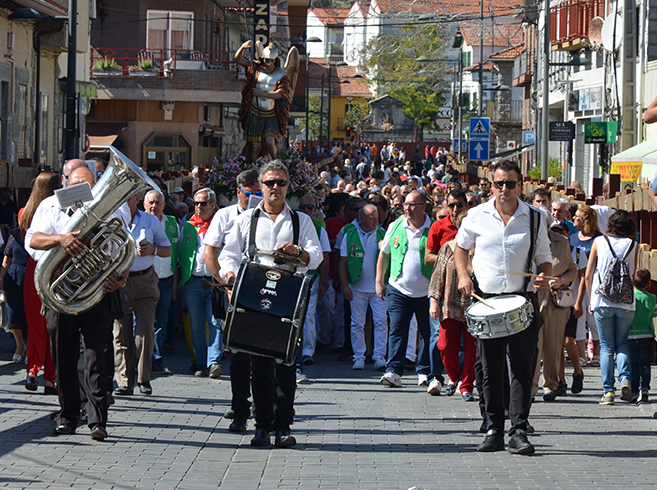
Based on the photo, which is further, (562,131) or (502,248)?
(562,131)

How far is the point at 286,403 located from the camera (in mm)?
7344

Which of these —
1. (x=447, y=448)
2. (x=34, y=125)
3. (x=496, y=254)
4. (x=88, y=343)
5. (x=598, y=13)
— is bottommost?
(x=447, y=448)

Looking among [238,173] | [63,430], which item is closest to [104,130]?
[238,173]

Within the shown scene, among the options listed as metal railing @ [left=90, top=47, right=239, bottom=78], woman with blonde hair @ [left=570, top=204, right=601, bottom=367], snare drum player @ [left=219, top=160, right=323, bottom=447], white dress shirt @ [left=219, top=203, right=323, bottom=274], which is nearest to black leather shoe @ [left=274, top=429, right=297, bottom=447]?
snare drum player @ [left=219, top=160, right=323, bottom=447]

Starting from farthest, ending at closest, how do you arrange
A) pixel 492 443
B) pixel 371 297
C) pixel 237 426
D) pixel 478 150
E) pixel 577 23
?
pixel 577 23, pixel 478 150, pixel 371 297, pixel 237 426, pixel 492 443

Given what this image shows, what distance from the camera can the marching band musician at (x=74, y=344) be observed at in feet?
24.3

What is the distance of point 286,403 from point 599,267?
11.7ft

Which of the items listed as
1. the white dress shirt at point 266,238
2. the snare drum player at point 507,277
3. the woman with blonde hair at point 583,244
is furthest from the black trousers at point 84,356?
the woman with blonde hair at point 583,244

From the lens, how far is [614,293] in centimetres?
943

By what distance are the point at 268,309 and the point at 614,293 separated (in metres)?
3.63

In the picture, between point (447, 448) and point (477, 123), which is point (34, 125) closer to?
point (477, 123)

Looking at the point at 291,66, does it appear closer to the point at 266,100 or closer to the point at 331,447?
the point at 266,100

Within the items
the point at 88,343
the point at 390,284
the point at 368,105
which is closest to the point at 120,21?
the point at 390,284

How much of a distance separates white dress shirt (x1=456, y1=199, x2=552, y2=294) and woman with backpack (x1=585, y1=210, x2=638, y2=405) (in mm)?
2202
